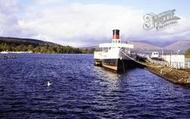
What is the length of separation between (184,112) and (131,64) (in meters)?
74.0

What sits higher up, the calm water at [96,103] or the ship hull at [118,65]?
the ship hull at [118,65]

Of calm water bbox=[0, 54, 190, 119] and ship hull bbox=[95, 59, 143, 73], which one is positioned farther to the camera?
ship hull bbox=[95, 59, 143, 73]

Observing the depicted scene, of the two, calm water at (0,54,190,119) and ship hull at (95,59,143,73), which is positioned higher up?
ship hull at (95,59,143,73)

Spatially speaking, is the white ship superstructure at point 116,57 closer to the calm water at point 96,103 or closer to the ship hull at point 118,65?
the ship hull at point 118,65

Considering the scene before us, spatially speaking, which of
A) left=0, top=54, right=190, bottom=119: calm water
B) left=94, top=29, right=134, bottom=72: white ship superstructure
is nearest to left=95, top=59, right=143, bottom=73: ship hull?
left=94, top=29, right=134, bottom=72: white ship superstructure

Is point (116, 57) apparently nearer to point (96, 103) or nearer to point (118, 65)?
point (118, 65)

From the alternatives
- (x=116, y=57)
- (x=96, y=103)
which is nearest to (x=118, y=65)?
(x=116, y=57)

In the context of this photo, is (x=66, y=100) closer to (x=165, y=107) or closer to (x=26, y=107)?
(x=26, y=107)

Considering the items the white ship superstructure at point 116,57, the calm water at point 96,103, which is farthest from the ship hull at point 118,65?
the calm water at point 96,103

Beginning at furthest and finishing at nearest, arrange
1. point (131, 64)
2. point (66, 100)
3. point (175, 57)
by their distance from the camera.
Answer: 1. point (131, 64)
2. point (175, 57)
3. point (66, 100)

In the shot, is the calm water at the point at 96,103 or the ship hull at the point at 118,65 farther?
the ship hull at the point at 118,65

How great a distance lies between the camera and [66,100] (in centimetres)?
4475

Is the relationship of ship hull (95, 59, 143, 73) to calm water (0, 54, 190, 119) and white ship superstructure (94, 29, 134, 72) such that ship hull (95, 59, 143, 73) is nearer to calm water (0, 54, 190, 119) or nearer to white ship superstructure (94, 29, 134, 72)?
white ship superstructure (94, 29, 134, 72)

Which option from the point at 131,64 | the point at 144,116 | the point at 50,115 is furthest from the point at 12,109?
the point at 131,64
